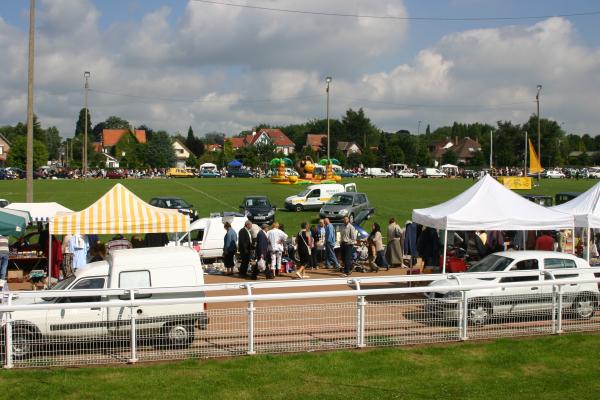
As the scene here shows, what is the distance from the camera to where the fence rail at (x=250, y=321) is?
8906 mm

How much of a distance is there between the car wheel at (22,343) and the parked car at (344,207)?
80.6 ft

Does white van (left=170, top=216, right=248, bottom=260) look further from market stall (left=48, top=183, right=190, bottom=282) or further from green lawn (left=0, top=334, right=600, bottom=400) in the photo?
green lawn (left=0, top=334, right=600, bottom=400)

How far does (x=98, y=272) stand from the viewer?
10734 mm

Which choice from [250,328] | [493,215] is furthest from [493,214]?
[250,328]

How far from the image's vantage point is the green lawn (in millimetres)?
7777

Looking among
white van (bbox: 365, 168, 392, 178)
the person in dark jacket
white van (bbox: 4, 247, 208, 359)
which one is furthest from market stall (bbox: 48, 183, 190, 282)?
white van (bbox: 365, 168, 392, 178)

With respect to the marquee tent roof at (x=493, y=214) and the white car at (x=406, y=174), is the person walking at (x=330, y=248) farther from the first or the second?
the white car at (x=406, y=174)

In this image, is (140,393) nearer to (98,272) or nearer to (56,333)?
(56,333)

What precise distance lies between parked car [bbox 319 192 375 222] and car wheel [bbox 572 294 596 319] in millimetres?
21804

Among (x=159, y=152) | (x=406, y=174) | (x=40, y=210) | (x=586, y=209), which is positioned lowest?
(x=40, y=210)

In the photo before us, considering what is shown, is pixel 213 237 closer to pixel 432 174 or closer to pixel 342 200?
pixel 342 200

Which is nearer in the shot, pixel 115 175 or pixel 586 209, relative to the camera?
pixel 586 209

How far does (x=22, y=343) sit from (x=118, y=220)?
668 centimetres

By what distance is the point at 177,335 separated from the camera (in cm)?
915
